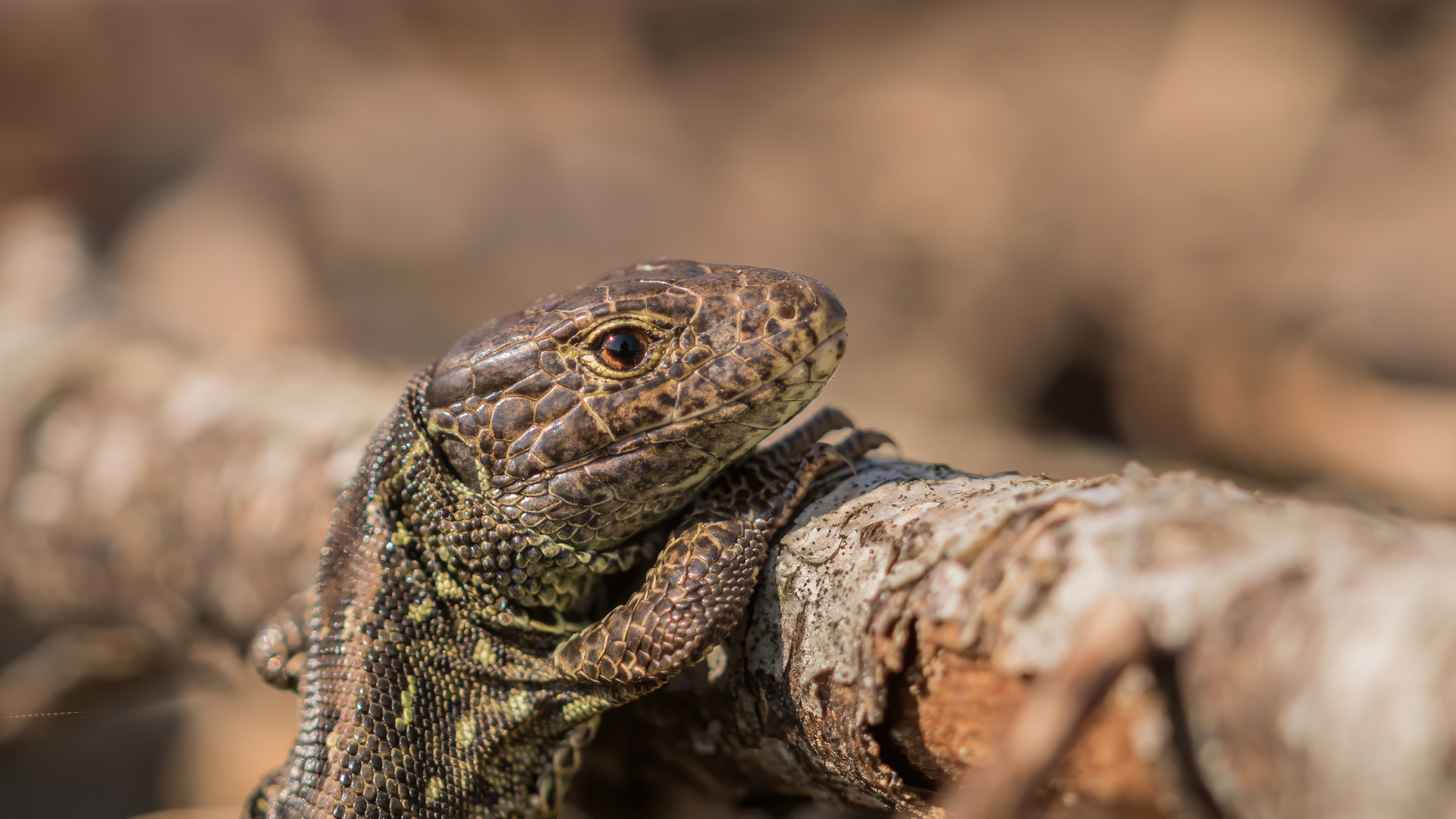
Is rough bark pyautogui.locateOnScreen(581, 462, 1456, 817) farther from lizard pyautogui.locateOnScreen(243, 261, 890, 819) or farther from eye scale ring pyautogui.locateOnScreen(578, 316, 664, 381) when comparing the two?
eye scale ring pyautogui.locateOnScreen(578, 316, 664, 381)

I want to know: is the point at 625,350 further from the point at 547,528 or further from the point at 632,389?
the point at 547,528

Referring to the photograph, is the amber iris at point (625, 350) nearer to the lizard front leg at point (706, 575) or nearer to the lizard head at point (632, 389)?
the lizard head at point (632, 389)

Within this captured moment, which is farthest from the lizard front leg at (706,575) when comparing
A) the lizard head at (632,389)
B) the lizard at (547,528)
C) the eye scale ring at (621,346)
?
the eye scale ring at (621,346)

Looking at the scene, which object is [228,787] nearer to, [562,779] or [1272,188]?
[562,779]

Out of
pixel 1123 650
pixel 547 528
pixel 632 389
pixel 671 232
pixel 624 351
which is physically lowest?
pixel 547 528

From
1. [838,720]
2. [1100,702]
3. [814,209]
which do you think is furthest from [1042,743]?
[814,209]

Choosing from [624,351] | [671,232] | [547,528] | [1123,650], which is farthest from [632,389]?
[671,232]

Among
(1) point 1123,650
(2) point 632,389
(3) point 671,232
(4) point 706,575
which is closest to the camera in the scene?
(1) point 1123,650
